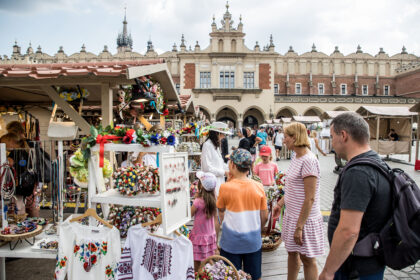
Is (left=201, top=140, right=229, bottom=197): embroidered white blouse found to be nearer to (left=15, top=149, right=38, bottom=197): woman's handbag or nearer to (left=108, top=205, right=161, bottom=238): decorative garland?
(left=108, top=205, right=161, bottom=238): decorative garland

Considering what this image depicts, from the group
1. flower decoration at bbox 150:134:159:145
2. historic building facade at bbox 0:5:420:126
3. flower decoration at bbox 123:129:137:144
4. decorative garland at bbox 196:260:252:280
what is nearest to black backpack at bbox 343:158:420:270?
decorative garland at bbox 196:260:252:280

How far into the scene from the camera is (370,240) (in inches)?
66.6

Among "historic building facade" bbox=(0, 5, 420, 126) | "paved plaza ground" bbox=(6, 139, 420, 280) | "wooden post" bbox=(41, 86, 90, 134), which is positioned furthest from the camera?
"historic building facade" bbox=(0, 5, 420, 126)

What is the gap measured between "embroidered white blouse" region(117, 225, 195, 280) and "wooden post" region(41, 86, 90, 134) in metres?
2.01

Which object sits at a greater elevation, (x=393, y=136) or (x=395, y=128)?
(x=395, y=128)

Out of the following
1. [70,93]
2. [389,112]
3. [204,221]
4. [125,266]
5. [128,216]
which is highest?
[389,112]

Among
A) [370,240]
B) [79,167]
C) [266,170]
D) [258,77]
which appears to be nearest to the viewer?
[370,240]

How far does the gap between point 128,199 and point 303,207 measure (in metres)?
1.59

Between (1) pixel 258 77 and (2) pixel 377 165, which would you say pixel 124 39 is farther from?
(2) pixel 377 165

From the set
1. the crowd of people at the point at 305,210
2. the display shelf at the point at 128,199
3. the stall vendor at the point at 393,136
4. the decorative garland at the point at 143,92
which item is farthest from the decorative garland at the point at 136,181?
the stall vendor at the point at 393,136

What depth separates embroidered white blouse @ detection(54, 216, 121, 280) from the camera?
2279 mm

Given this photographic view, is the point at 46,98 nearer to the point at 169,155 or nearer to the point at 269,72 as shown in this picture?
the point at 169,155

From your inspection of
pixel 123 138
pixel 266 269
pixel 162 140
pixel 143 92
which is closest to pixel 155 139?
pixel 162 140

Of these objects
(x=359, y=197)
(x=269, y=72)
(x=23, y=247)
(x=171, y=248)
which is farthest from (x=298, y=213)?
(x=269, y=72)
